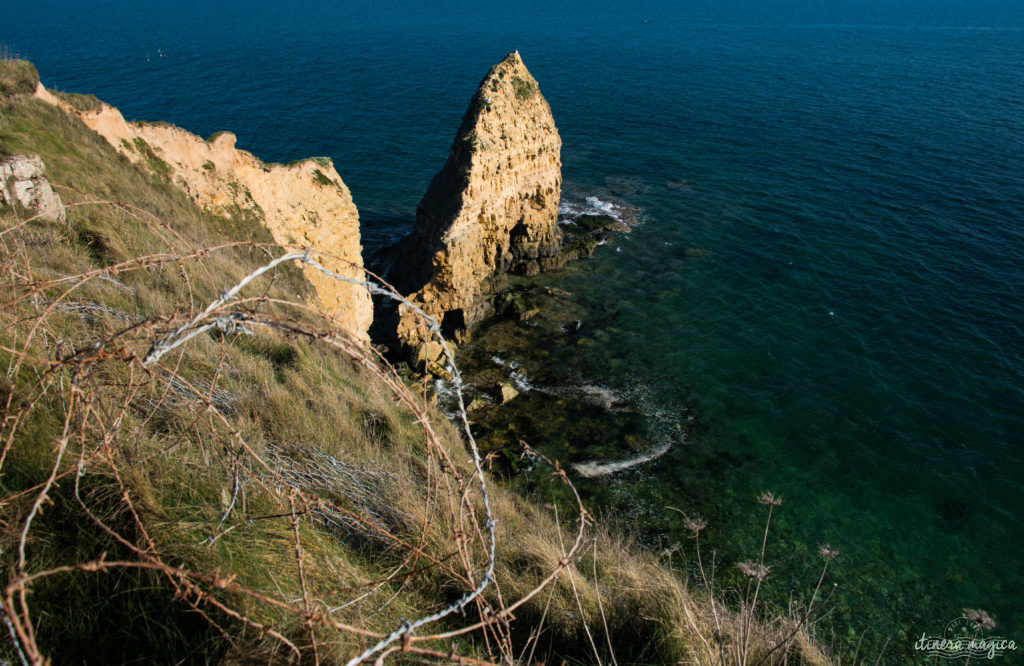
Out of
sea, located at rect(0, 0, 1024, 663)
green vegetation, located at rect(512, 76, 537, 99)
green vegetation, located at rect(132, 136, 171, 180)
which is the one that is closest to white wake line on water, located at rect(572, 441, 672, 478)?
sea, located at rect(0, 0, 1024, 663)

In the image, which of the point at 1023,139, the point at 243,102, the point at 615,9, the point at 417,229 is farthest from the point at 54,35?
the point at 1023,139

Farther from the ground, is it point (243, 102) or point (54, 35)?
point (54, 35)

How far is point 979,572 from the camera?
15523 millimetres

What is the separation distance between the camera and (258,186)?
18391mm

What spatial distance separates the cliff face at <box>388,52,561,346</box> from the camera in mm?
24375

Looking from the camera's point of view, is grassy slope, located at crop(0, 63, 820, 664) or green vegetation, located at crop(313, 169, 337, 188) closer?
grassy slope, located at crop(0, 63, 820, 664)

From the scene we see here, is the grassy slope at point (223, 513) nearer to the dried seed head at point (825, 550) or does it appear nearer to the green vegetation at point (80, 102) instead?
the green vegetation at point (80, 102)

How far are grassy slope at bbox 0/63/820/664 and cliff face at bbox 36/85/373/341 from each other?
10025 mm

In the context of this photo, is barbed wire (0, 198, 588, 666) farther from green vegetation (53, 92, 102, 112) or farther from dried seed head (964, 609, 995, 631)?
dried seed head (964, 609, 995, 631)

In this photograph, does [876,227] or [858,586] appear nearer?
[858,586]

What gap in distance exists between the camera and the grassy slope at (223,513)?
317 centimetres

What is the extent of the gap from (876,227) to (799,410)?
18.6 meters

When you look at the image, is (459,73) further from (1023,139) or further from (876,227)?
(1023,139)

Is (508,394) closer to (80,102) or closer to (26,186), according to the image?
(26,186)
